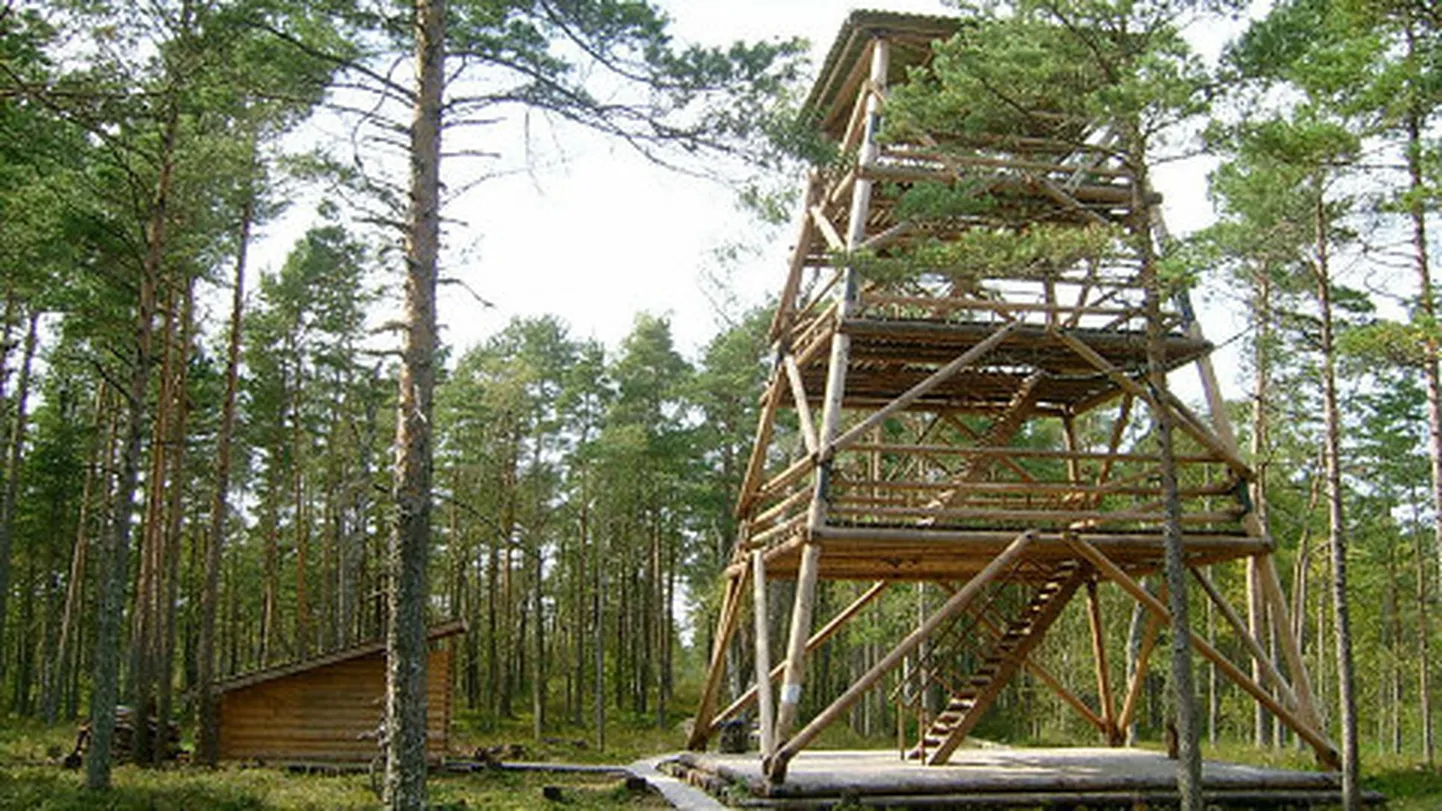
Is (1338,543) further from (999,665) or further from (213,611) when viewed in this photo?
(213,611)

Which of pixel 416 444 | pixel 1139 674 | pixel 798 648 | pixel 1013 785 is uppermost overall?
pixel 416 444

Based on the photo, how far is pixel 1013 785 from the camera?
1331cm

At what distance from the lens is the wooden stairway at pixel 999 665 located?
15.8m

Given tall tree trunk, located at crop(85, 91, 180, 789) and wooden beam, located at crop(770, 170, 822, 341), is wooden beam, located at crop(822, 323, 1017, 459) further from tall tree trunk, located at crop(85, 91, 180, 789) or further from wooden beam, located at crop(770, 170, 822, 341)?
tall tree trunk, located at crop(85, 91, 180, 789)

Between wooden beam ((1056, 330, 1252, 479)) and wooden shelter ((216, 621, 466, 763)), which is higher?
wooden beam ((1056, 330, 1252, 479))

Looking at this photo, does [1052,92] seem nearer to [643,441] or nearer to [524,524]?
[643,441]

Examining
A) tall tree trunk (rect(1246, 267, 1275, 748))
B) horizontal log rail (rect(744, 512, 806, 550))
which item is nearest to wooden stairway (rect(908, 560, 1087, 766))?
tall tree trunk (rect(1246, 267, 1275, 748))

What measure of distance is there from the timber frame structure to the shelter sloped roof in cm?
561

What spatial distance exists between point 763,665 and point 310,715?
11.5m

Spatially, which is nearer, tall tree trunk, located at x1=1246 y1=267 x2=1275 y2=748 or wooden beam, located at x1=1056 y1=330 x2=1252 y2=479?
wooden beam, located at x1=1056 y1=330 x2=1252 y2=479

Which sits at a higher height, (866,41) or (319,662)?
(866,41)

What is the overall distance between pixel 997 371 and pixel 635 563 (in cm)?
2715

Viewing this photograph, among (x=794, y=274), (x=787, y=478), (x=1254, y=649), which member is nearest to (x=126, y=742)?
(x=787, y=478)

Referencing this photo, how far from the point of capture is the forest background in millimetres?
12000
